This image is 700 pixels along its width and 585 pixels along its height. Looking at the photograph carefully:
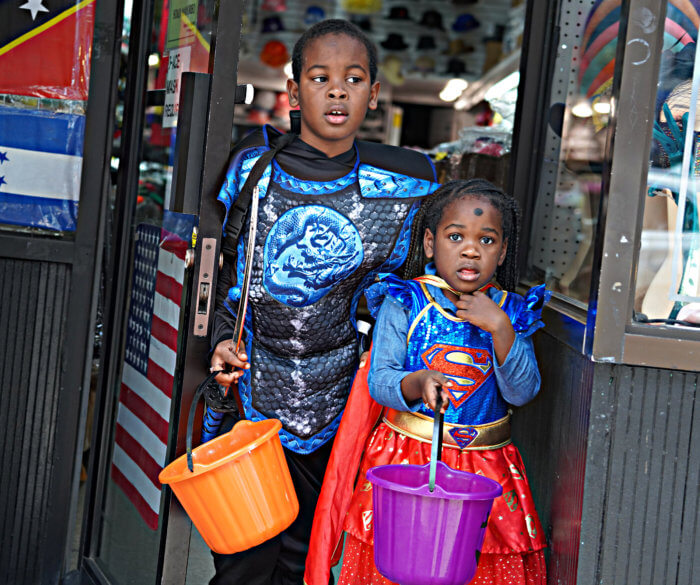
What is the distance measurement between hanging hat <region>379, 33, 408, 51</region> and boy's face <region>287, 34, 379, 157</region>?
7.18m

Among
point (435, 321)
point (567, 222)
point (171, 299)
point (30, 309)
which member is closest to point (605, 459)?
point (435, 321)

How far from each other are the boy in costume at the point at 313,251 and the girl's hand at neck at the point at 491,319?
0.40 meters

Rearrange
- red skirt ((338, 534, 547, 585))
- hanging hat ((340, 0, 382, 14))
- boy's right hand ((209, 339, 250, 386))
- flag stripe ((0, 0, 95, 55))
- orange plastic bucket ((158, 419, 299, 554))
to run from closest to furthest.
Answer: orange plastic bucket ((158, 419, 299, 554))
red skirt ((338, 534, 547, 585))
boy's right hand ((209, 339, 250, 386))
flag stripe ((0, 0, 95, 55))
hanging hat ((340, 0, 382, 14))

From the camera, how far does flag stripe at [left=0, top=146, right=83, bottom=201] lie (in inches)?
112

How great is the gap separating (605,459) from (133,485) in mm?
1510

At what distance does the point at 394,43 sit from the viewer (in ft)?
30.6

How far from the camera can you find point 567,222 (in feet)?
9.08

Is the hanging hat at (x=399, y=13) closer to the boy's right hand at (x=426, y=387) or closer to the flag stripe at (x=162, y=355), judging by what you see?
the flag stripe at (x=162, y=355)

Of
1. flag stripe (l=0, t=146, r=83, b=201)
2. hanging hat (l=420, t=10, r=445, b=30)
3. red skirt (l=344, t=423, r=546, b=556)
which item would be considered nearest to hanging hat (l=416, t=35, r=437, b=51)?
hanging hat (l=420, t=10, r=445, b=30)

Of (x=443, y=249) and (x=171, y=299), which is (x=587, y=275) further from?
(x=171, y=299)

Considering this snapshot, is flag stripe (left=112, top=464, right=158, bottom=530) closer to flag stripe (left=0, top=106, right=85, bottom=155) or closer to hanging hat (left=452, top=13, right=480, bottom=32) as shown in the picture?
Result: flag stripe (left=0, top=106, right=85, bottom=155)

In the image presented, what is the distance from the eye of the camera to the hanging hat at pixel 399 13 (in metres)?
9.26

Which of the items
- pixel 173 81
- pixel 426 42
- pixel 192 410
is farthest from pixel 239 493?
pixel 426 42

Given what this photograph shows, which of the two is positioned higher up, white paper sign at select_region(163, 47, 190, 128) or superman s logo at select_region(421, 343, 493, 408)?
white paper sign at select_region(163, 47, 190, 128)
